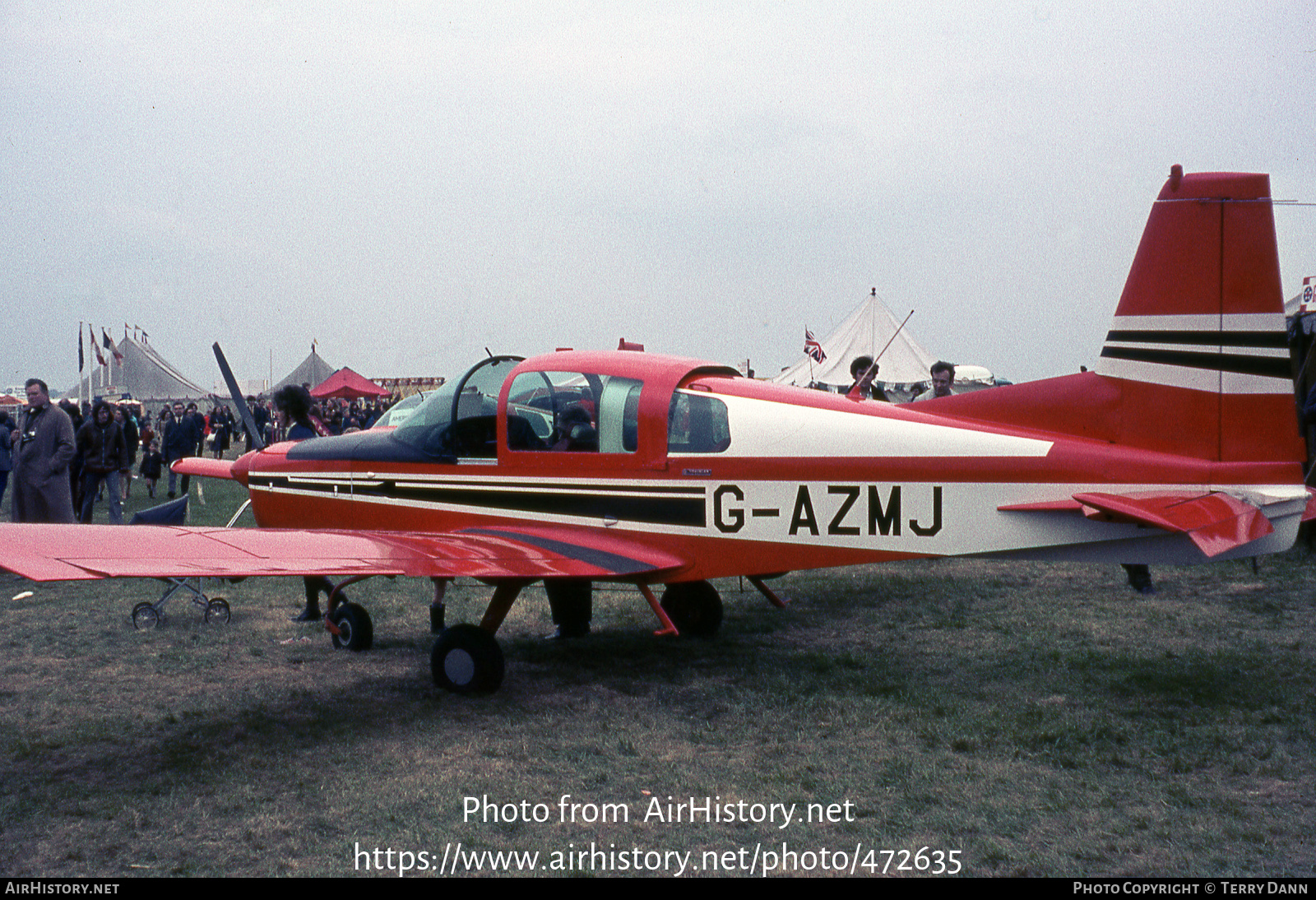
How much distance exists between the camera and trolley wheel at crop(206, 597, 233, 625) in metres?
7.81

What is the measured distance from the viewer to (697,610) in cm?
744

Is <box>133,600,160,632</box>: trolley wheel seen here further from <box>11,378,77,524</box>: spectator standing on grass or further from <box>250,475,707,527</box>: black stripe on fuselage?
<box>11,378,77,524</box>: spectator standing on grass

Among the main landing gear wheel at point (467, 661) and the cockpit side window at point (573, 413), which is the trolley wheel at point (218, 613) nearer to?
the main landing gear wheel at point (467, 661)

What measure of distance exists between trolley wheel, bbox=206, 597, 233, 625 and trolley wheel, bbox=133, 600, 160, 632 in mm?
367

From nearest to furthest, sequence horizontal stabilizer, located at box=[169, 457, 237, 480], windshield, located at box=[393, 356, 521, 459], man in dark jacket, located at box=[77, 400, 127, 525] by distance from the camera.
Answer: windshield, located at box=[393, 356, 521, 459], horizontal stabilizer, located at box=[169, 457, 237, 480], man in dark jacket, located at box=[77, 400, 127, 525]

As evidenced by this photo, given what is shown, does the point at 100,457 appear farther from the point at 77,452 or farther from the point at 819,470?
the point at 819,470

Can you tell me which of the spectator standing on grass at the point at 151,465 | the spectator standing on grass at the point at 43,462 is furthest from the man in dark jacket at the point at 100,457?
the spectator standing on grass at the point at 151,465

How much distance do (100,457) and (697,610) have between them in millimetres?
9664

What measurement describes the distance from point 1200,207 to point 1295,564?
6.06 meters

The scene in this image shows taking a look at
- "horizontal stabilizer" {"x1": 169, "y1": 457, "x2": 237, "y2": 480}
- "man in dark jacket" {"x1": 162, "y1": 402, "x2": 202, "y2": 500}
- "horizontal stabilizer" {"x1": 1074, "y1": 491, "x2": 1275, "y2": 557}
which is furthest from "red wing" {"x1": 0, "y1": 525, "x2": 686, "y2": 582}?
"man in dark jacket" {"x1": 162, "y1": 402, "x2": 202, "y2": 500}

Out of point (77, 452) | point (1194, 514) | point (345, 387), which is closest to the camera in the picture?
point (1194, 514)

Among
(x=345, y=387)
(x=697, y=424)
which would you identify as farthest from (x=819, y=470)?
(x=345, y=387)

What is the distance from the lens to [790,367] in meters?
25.5

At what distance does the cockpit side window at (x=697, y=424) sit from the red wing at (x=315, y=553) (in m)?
0.68
